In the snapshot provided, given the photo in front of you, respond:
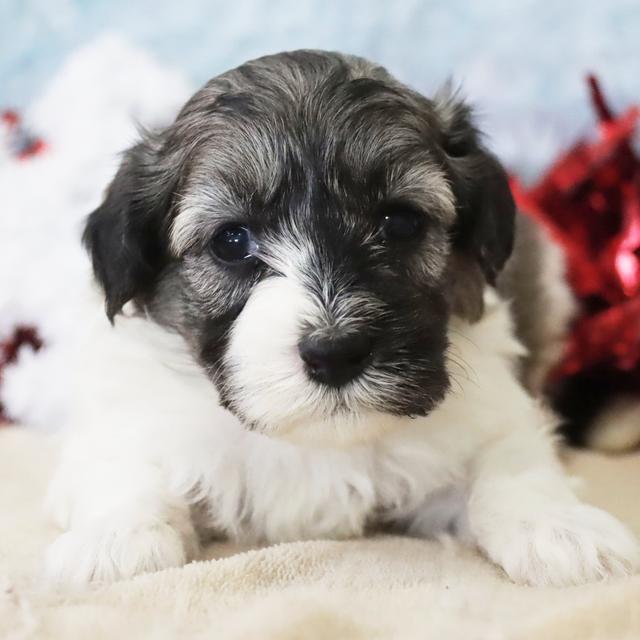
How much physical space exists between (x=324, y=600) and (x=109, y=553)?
0.46m

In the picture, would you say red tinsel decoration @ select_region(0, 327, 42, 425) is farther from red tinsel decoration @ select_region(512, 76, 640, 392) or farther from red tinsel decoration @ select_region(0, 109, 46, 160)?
red tinsel decoration @ select_region(512, 76, 640, 392)

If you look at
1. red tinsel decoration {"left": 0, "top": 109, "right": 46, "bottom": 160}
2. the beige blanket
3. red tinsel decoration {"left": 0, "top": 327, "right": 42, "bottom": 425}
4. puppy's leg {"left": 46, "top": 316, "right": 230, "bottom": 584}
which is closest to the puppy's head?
puppy's leg {"left": 46, "top": 316, "right": 230, "bottom": 584}

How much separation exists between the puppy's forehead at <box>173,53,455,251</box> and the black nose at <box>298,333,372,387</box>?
1.06 ft

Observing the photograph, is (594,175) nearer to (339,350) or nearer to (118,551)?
(339,350)

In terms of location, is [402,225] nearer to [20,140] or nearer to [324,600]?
[324,600]

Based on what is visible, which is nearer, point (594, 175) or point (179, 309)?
point (179, 309)

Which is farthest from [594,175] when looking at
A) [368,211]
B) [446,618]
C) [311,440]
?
[446,618]

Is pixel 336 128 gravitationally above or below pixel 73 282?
above

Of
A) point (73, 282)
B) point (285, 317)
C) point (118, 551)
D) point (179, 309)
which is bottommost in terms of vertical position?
point (73, 282)

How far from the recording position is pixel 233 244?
1.86m

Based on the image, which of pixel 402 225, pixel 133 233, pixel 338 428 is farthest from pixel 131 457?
pixel 402 225

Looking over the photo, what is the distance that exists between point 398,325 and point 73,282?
1.79 meters

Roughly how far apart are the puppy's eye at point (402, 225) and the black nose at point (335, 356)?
35cm

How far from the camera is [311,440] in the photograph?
5.58 ft
